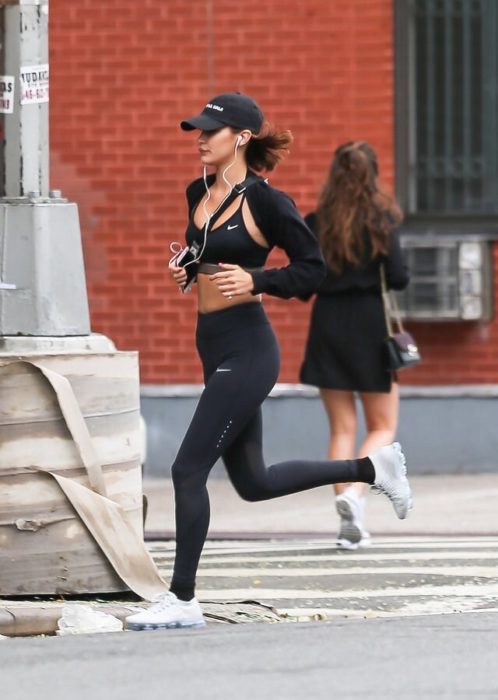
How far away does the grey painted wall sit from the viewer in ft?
40.0

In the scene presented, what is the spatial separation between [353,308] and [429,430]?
2897 millimetres

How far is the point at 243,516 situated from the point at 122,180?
2821 mm

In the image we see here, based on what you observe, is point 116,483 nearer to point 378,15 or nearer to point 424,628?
point 424,628

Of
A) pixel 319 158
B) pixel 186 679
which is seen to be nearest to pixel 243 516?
pixel 319 158

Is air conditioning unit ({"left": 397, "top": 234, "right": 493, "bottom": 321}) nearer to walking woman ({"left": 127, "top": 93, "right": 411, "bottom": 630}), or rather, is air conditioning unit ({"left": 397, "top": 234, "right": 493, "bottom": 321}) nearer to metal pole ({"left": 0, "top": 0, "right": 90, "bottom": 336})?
metal pole ({"left": 0, "top": 0, "right": 90, "bottom": 336})

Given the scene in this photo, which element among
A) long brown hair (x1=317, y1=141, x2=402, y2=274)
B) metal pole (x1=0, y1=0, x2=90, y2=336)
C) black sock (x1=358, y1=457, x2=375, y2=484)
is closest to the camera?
black sock (x1=358, y1=457, x2=375, y2=484)

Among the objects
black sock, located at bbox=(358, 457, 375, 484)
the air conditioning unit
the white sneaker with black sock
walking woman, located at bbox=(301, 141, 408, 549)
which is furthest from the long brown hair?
the air conditioning unit

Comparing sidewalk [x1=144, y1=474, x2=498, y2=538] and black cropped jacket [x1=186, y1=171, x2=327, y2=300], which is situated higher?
black cropped jacket [x1=186, y1=171, x2=327, y2=300]

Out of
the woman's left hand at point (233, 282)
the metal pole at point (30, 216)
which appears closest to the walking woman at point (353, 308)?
the metal pole at point (30, 216)

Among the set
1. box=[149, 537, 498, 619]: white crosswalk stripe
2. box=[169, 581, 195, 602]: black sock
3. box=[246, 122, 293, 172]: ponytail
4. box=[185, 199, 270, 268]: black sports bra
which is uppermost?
box=[246, 122, 293, 172]: ponytail

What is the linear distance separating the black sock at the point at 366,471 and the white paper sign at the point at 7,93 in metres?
1.90

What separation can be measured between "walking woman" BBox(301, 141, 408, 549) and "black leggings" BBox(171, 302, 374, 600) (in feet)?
7.08

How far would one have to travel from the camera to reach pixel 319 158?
1234 centimetres

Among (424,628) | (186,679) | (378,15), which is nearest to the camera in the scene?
(186,679)
